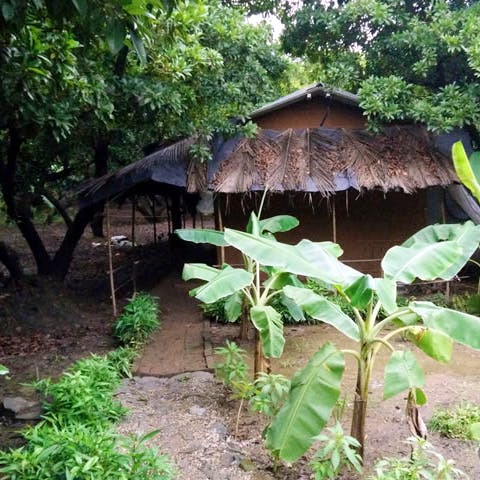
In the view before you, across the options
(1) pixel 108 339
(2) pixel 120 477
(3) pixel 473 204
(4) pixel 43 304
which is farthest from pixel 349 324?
(3) pixel 473 204

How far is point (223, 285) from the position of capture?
160 inches

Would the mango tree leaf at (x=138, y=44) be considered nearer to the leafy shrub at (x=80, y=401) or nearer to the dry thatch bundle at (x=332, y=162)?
the leafy shrub at (x=80, y=401)

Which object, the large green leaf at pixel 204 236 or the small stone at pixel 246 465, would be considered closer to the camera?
the small stone at pixel 246 465

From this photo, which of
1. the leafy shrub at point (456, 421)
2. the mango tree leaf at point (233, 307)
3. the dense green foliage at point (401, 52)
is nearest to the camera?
the leafy shrub at point (456, 421)

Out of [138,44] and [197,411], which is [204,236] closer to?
[197,411]

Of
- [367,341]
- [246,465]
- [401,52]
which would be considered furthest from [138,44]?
[401,52]

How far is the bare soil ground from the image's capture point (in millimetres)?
3910

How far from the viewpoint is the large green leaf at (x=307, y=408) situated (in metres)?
2.99

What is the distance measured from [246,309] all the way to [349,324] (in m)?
3.49

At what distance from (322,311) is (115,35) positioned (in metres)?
2.23

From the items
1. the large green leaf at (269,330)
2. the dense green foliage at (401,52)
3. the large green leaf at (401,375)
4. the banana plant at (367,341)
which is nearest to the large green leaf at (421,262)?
the banana plant at (367,341)

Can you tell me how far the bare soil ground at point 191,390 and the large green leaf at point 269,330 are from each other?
899 millimetres

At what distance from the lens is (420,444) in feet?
9.93

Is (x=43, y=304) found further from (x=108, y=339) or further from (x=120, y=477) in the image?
(x=120, y=477)
